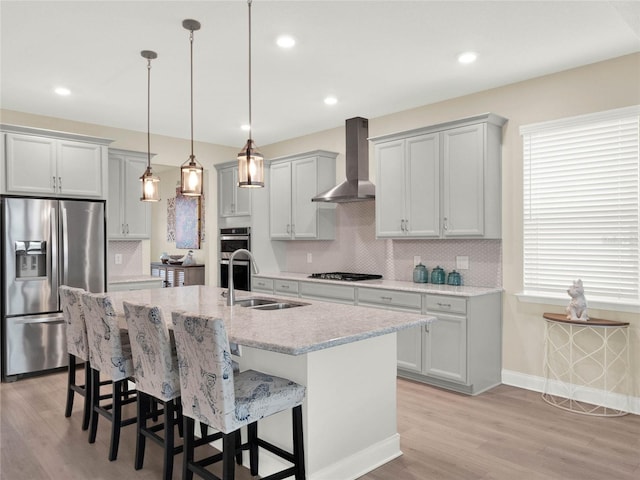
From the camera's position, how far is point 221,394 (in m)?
1.98

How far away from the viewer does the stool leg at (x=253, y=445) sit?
98.9 inches

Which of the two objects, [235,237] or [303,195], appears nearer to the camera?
[303,195]

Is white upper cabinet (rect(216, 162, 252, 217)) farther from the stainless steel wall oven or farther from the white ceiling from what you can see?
the white ceiling

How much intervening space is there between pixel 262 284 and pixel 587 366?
366cm

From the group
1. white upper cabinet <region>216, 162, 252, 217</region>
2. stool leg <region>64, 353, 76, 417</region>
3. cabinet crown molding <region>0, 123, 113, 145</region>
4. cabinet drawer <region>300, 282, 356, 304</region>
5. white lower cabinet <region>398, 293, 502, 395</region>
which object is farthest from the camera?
white upper cabinet <region>216, 162, 252, 217</region>

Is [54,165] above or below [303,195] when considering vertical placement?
above

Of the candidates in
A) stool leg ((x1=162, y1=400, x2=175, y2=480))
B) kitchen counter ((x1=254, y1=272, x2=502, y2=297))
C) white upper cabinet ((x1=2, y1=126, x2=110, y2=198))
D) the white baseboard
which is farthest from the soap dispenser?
white upper cabinet ((x1=2, y1=126, x2=110, y2=198))

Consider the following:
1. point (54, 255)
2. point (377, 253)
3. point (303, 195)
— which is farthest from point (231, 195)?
point (54, 255)

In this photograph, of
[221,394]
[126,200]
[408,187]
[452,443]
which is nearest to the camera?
[221,394]

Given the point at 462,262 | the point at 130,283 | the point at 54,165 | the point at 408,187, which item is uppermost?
the point at 54,165

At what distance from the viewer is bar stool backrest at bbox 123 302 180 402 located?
92.7 inches

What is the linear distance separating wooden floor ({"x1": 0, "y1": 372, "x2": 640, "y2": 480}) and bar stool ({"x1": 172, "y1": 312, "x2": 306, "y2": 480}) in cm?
53

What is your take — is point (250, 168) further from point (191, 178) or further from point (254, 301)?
point (254, 301)

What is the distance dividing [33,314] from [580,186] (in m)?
5.10
